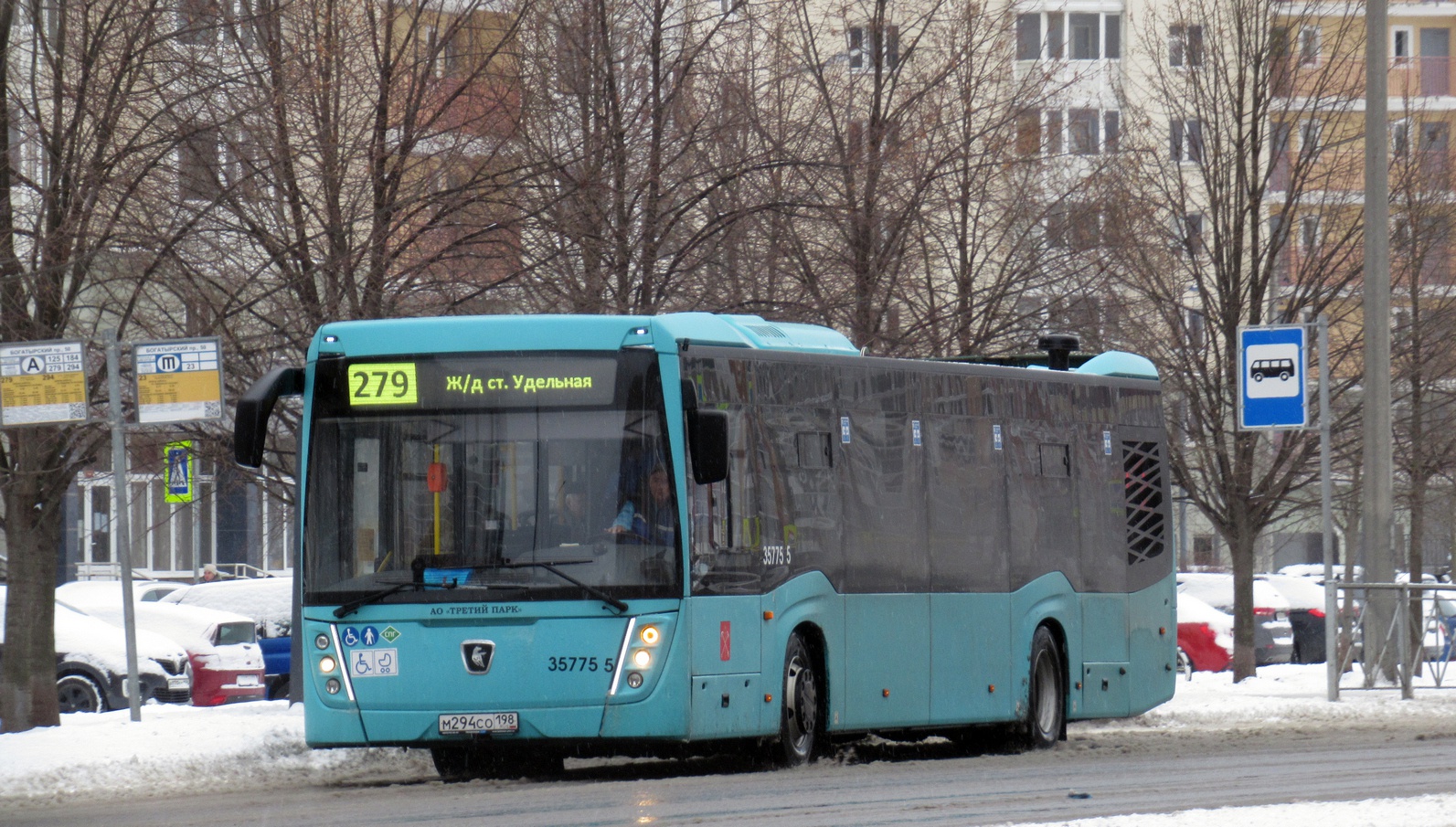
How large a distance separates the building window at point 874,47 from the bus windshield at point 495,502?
34.0 ft

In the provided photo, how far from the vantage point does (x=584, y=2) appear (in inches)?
747

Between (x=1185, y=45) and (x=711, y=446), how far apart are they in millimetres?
14908

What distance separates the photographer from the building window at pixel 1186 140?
25.5 m

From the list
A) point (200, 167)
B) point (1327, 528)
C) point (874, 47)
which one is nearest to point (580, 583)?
point (200, 167)

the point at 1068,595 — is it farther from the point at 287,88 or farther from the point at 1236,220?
the point at 1236,220

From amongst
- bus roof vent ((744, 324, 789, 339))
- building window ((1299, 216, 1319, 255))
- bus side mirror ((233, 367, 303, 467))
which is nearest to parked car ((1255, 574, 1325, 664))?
building window ((1299, 216, 1319, 255))

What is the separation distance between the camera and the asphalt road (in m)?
10.4

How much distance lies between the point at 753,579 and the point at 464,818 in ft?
10.5

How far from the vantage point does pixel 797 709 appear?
13602 mm

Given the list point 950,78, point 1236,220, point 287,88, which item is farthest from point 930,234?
point 287,88

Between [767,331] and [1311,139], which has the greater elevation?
[1311,139]

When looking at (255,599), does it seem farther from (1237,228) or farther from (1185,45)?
(1185,45)

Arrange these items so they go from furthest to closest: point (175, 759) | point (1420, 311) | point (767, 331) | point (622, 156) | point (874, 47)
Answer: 1. point (1420, 311)
2. point (874, 47)
3. point (622, 156)
4. point (767, 331)
5. point (175, 759)

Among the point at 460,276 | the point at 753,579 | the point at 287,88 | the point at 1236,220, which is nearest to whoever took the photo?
the point at 753,579
